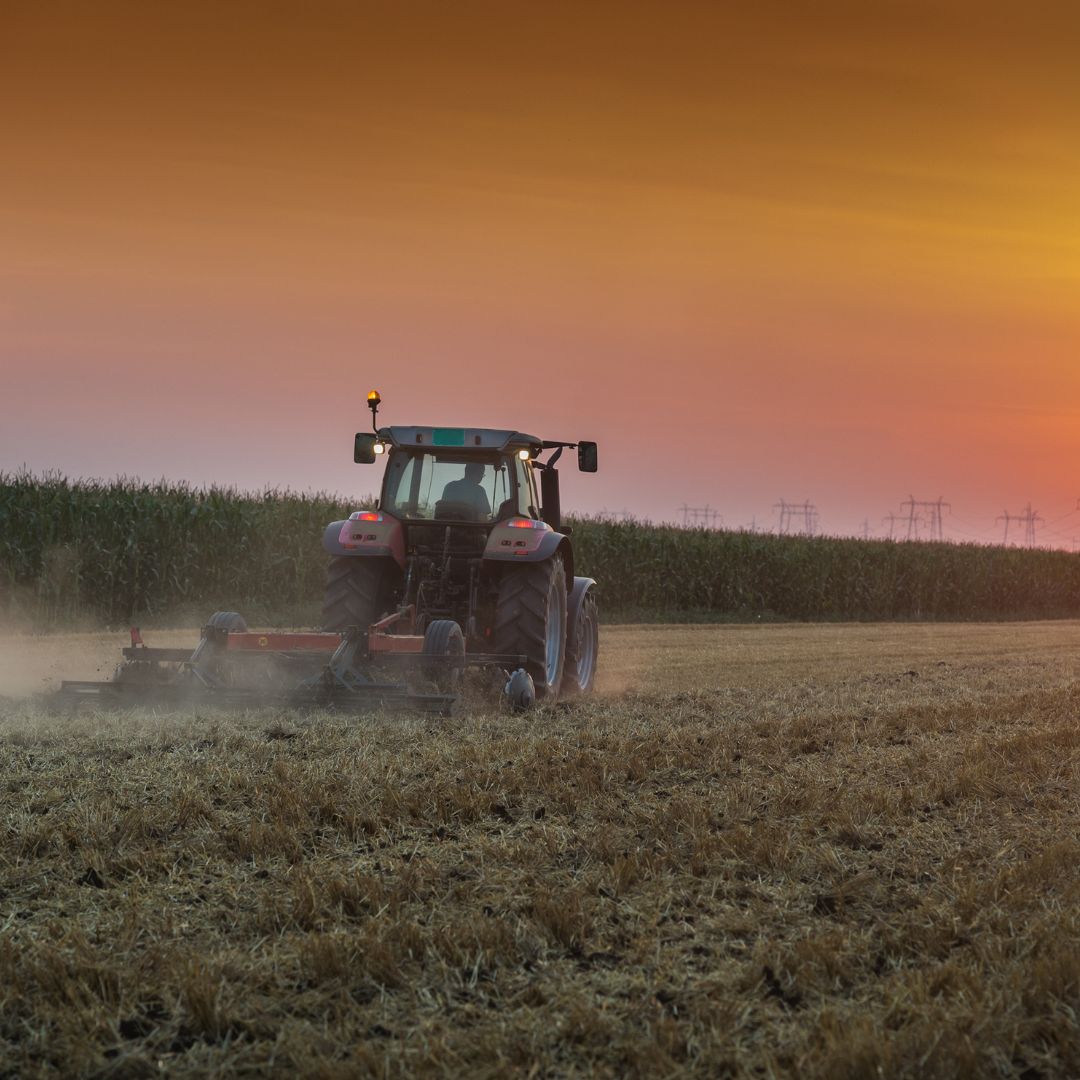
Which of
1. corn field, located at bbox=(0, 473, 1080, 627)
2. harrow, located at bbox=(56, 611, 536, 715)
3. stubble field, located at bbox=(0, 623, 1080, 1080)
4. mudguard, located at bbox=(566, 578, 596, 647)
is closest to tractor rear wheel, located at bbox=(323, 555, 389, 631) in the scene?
harrow, located at bbox=(56, 611, 536, 715)

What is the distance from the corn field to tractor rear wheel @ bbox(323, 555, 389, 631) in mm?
10613

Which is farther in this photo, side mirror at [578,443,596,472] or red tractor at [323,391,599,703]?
side mirror at [578,443,596,472]

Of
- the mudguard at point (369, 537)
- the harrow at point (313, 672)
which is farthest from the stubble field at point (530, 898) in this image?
the mudguard at point (369, 537)

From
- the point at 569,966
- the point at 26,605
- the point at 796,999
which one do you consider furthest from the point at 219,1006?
the point at 26,605

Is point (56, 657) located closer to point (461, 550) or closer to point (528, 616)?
point (461, 550)

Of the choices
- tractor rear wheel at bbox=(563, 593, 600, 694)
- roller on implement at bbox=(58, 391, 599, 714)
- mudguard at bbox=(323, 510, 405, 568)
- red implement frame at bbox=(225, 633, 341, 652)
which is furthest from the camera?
tractor rear wheel at bbox=(563, 593, 600, 694)

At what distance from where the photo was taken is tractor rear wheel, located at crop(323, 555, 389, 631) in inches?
400

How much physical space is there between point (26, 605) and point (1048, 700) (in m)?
14.4

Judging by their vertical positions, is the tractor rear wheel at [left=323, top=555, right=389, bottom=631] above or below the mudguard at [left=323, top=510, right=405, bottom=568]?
below

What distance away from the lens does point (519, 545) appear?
389 inches

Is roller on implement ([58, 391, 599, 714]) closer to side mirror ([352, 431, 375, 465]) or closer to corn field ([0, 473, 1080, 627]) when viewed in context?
side mirror ([352, 431, 375, 465])

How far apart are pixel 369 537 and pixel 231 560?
490 inches

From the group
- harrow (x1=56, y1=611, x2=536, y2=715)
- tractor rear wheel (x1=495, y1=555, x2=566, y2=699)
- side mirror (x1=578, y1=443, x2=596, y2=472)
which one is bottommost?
harrow (x1=56, y1=611, x2=536, y2=715)

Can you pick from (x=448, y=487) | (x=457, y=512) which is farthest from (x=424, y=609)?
(x=448, y=487)
